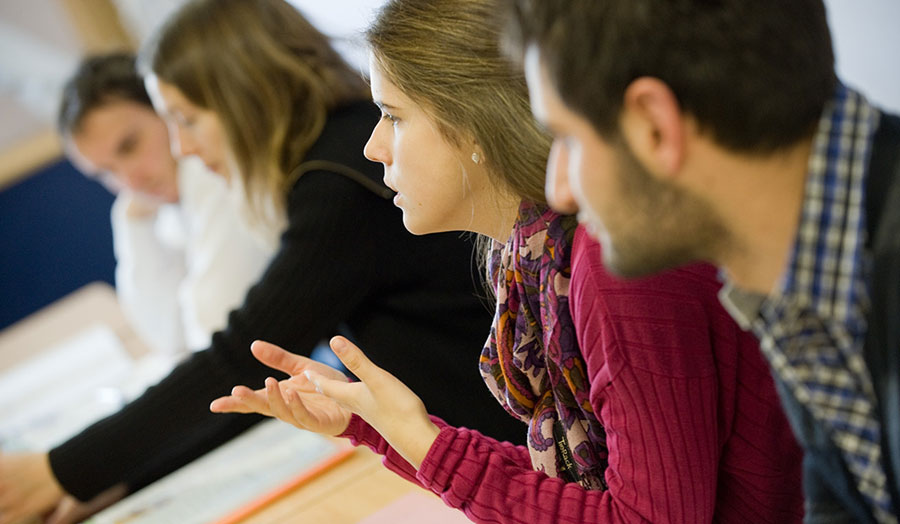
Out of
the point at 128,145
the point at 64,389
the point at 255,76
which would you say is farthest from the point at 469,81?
the point at 64,389

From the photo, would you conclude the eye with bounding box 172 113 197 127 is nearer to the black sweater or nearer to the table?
the black sweater

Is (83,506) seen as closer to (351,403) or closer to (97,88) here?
(351,403)

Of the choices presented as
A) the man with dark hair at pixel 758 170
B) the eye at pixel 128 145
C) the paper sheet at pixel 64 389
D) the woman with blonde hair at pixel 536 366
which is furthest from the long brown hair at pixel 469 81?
the eye at pixel 128 145

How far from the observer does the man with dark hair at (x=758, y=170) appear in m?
0.56

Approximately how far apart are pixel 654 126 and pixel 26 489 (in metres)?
1.03

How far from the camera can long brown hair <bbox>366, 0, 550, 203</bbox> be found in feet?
2.75

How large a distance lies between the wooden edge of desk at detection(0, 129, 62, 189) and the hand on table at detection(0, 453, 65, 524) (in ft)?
7.89

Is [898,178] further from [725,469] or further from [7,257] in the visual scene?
[7,257]

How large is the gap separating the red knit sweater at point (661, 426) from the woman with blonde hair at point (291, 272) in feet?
0.92

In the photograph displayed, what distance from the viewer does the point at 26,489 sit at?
1.21 meters

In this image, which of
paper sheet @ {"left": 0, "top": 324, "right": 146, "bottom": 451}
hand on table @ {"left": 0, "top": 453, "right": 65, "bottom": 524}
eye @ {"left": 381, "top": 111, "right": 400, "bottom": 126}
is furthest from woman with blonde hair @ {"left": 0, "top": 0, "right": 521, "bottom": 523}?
paper sheet @ {"left": 0, "top": 324, "right": 146, "bottom": 451}

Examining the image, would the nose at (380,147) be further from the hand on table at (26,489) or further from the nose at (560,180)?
the hand on table at (26,489)

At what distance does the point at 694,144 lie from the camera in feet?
1.89

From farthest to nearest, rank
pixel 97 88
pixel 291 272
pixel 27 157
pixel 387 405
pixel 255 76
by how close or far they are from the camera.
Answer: pixel 27 157 < pixel 97 88 < pixel 255 76 < pixel 291 272 < pixel 387 405
